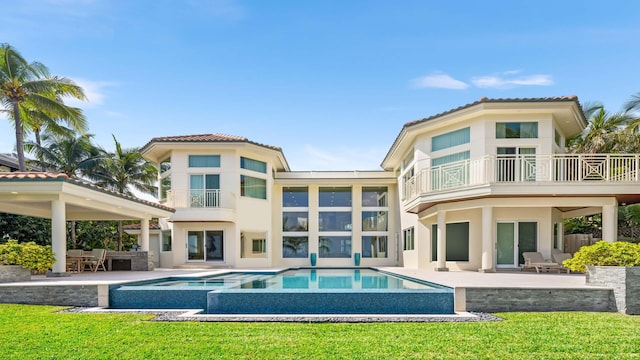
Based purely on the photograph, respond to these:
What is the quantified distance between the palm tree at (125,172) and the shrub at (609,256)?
24281 mm

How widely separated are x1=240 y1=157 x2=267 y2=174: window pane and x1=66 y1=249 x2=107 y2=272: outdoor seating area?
7.41 metres

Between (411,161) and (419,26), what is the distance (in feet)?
22.4

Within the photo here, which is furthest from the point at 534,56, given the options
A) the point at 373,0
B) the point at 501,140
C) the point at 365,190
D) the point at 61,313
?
the point at 61,313

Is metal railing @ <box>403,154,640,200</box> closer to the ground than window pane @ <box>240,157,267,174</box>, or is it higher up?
closer to the ground

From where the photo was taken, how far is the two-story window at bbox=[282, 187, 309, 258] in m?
25.1

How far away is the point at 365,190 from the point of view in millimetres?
25625

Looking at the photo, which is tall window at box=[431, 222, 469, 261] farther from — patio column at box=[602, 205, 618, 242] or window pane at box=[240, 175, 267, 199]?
window pane at box=[240, 175, 267, 199]

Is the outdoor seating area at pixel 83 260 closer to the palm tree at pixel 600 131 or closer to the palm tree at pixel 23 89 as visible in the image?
the palm tree at pixel 23 89

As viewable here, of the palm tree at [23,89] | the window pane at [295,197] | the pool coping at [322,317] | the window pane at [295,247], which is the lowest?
the window pane at [295,247]

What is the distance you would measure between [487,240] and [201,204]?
42.1 ft

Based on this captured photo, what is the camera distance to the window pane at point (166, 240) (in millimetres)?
21141

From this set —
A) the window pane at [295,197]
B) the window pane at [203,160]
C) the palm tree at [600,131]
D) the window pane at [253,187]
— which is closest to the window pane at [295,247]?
the window pane at [295,197]

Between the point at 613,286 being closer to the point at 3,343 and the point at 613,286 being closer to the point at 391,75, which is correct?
the point at 3,343

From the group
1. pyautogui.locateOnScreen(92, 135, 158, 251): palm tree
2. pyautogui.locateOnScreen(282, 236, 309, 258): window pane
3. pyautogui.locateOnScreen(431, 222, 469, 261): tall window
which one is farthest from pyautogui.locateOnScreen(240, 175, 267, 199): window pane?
pyautogui.locateOnScreen(431, 222, 469, 261): tall window
